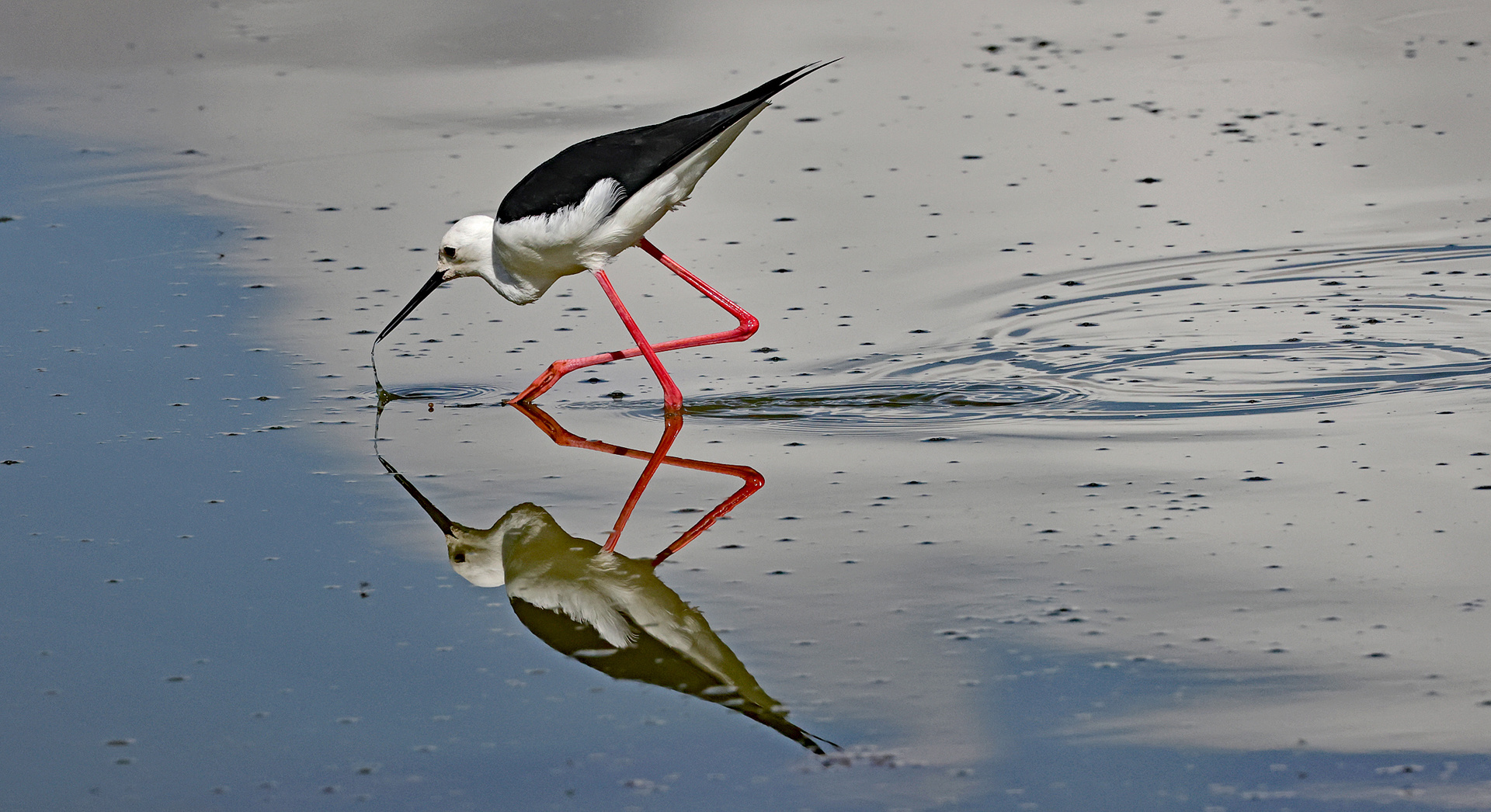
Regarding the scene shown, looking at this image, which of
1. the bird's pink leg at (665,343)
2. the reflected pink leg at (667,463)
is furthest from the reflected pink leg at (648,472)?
the bird's pink leg at (665,343)

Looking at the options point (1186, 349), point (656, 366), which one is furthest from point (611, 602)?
point (1186, 349)

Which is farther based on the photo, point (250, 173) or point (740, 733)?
point (250, 173)

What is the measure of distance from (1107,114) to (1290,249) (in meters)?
2.24

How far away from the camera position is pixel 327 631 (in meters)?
4.71

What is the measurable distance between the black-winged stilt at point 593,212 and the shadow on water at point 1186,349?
0.47 meters

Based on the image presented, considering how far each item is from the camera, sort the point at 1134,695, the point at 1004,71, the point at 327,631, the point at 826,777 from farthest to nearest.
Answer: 1. the point at 1004,71
2. the point at 327,631
3. the point at 1134,695
4. the point at 826,777

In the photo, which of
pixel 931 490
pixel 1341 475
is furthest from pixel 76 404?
pixel 1341 475

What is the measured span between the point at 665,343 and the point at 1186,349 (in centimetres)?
199

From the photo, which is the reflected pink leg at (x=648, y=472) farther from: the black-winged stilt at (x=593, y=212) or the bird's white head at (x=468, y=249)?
the bird's white head at (x=468, y=249)

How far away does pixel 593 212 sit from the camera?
247 inches

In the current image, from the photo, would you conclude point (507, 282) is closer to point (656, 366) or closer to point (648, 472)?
point (656, 366)

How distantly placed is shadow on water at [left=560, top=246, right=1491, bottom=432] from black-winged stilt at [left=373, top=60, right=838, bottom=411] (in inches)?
18.7

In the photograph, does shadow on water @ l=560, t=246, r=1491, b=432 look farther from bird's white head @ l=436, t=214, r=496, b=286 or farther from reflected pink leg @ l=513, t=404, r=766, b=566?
bird's white head @ l=436, t=214, r=496, b=286

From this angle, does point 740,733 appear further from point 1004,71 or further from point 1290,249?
point 1004,71
